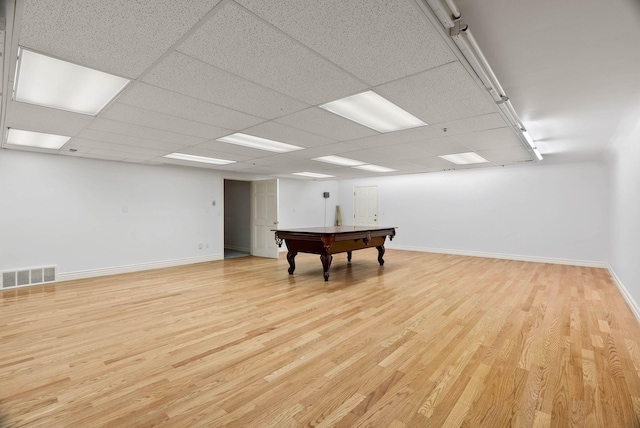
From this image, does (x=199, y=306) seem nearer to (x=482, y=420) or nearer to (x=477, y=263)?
(x=482, y=420)

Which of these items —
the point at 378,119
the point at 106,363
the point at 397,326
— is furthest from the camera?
the point at 378,119

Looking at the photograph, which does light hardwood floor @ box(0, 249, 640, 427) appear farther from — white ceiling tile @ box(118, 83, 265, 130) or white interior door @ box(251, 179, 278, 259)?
white interior door @ box(251, 179, 278, 259)

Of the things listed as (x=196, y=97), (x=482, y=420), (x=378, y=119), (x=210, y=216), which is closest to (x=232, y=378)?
(x=482, y=420)

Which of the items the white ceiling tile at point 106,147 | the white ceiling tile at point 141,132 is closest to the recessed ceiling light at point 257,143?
the white ceiling tile at point 141,132

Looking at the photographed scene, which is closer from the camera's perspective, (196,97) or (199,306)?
(196,97)

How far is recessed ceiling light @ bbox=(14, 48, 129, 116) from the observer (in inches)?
81.7

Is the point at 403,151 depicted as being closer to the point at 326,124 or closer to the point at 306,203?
the point at 326,124

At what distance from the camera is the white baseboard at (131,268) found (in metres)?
5.26

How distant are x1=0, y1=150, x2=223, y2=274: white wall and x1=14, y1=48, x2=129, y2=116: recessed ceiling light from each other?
10.2 feet

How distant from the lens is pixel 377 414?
173cm

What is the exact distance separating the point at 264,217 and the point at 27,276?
177 inches

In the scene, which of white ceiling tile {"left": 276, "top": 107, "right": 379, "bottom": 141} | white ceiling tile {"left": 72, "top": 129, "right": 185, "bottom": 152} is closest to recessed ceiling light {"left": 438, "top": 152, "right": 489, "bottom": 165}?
white ceiling tile {"left": 276, "top": 107, "right": 379, "bottom": 141}

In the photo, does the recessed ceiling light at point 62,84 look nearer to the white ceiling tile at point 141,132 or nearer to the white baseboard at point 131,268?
the white ceiling tile at point 141,132

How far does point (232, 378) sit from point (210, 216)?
224 inches
